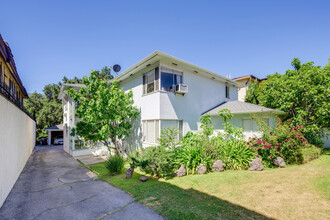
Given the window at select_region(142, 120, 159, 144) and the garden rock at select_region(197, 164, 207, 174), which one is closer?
the garden rock at select_region(197, 164, 207, 174)

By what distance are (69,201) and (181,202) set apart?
3.64 metres

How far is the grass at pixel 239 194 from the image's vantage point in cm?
404

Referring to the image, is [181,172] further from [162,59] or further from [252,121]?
[252,121]

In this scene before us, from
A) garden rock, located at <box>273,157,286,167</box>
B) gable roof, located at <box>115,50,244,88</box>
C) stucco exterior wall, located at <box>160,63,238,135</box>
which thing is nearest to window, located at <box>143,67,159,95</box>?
gable roof, located at <box>115,50,244,88</box>

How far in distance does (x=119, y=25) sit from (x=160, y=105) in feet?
19.6

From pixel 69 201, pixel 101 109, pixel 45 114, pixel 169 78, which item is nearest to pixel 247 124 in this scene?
pixel 169 78

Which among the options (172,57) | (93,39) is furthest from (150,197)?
(93,39)

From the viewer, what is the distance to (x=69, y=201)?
5.29 metres

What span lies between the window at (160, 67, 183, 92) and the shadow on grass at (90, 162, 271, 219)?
571 centimetres

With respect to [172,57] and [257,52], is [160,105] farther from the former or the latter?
[257,52]

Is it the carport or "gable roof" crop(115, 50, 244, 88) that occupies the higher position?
"gable roof" crop(115, 50, 244, 88)

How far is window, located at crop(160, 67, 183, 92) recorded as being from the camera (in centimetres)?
1020

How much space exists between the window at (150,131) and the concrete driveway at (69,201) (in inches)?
157

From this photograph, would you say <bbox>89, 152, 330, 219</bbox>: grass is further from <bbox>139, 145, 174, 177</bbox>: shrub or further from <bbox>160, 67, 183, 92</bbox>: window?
<bbox>160, 67, 183, 92</bbox>: window
